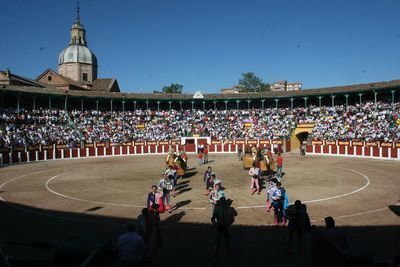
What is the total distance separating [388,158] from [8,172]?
30.4m

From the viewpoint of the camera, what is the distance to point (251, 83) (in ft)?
407

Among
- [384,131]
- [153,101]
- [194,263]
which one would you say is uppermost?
[153,101]

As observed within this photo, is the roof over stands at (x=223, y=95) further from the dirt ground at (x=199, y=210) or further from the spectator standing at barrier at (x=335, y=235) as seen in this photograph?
the spectator standing at barrier at (x=335, y=235)

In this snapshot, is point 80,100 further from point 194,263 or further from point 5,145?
point 194,263

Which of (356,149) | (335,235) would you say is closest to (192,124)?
(356,149)

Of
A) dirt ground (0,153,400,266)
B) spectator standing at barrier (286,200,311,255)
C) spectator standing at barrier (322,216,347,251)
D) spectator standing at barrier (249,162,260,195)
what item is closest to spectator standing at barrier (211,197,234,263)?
dirt ground (0,153,400,266)

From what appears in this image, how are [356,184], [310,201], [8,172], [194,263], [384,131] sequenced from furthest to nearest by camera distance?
[384,131] → [8,172] → [356,184] → [310,201] → [194,263]

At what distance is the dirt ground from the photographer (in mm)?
9625

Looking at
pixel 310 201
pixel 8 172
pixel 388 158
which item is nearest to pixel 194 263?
pixel 310 201

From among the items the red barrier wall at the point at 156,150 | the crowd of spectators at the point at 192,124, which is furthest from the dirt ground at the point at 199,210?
the crowd of spectators at the point at 192,124

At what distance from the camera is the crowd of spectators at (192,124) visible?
128ft

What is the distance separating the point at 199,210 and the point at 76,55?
75.6 meters

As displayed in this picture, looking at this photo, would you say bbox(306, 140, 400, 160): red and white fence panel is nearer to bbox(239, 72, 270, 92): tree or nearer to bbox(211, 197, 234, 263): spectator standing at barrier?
bbox(211, 197, 234, 263): spectator standing at barrier

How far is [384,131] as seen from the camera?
123 feet
